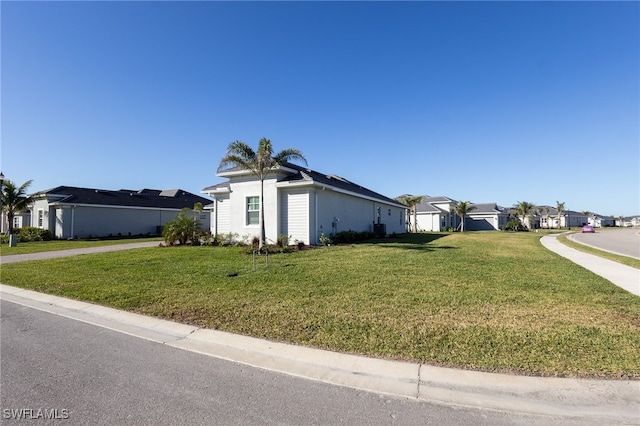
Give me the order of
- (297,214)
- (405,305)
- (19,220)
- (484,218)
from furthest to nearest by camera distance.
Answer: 1. (484,218)
2. (19,220)
3. (297,214)
4. (405,305)

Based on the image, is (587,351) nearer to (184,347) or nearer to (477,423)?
(477,423)

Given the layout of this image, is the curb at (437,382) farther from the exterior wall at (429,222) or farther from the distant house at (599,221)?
the distant house at (599,221)

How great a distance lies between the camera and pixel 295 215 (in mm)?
16875

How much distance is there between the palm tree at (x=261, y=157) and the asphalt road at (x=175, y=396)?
10360 millimetres

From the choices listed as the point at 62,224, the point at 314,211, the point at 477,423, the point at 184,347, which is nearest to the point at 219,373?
the point at 184,347

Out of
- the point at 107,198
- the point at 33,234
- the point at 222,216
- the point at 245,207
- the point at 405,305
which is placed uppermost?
the point at 107,198

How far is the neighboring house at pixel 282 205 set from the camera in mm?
16516

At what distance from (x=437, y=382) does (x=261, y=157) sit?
12865 mm

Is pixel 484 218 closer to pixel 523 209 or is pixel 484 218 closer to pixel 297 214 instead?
pixel 523 209

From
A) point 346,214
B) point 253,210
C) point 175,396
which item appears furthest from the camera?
point 346,214

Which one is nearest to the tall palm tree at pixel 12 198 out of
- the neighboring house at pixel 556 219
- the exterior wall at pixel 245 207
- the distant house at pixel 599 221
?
the exterior wall at pixel 245 207

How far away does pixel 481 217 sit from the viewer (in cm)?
5400

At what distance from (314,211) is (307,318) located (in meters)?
11.6

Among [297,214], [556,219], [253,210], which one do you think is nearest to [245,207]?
[253,210]
